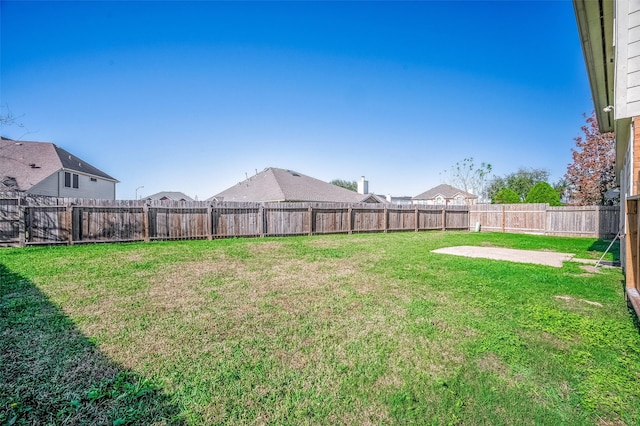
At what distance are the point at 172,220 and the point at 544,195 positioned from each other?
78.2ft

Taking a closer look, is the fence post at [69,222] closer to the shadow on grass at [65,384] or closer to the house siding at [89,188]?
the shadow on grass at [65,384]

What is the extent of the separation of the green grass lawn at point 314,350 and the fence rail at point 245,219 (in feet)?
15.8

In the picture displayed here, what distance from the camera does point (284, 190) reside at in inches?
818

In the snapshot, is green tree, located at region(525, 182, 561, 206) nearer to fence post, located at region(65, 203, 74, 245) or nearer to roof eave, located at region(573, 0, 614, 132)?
roof eave, located at region(573, 0, 614, 132)

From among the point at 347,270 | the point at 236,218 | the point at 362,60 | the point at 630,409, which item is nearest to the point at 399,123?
the point at 362,60

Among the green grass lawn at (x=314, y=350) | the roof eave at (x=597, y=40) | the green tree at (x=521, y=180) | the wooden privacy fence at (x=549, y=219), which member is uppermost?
the green tree at (x=521, y=180)

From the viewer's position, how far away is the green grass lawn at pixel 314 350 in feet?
6.36

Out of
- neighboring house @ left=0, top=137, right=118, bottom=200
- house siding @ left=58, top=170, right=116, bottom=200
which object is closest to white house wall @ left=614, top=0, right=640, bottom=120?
neighboring house @ left=0, top=137, right=118, bottom=200

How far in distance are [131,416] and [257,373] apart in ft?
2.78

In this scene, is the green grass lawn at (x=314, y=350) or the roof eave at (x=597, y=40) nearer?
the green grass lawn at (x=314, y=350)

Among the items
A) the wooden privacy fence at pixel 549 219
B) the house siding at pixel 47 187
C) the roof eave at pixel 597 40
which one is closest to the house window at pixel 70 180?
the house siding at pixel 47 187

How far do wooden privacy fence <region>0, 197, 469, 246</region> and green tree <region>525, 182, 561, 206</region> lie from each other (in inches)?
450

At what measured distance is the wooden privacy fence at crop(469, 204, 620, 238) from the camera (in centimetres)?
1352

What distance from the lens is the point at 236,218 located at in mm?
12109
